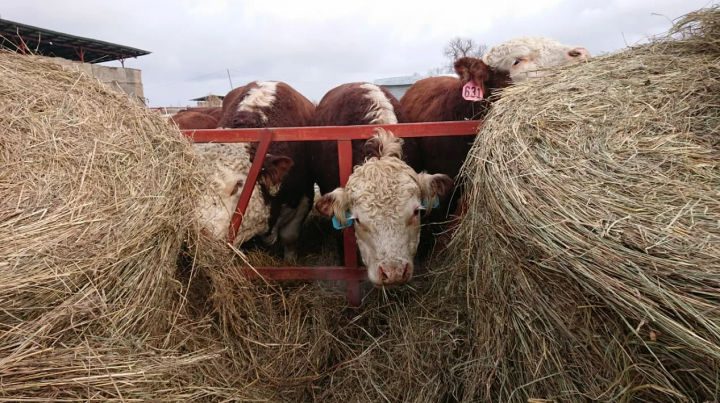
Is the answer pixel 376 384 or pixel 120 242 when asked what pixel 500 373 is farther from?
pixel 120 242

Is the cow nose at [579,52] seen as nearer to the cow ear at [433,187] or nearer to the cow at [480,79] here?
the cow at [480,79]

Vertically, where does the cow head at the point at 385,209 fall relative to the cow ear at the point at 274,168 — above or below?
below

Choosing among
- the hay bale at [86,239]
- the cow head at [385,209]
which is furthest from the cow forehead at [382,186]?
the hay bale at [86,239]

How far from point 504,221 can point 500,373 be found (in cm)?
73

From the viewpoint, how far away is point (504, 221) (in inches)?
78.2

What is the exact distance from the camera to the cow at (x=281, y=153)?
4.30m

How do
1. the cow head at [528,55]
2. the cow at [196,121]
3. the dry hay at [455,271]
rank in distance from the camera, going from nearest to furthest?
1. the dry hay at [455,271]
2. the cow head at [528,55]
3. the cow at [196,121]

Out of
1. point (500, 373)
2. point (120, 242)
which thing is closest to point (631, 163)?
point (500, 373)

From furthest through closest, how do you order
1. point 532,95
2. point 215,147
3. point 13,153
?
point 215,147 < point 532,95 < point 13,153

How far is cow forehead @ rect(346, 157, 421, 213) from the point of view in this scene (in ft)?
10.1

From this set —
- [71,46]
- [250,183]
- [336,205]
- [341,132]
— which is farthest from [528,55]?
[71,46]

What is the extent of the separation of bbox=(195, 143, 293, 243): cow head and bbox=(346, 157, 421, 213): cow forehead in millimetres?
936

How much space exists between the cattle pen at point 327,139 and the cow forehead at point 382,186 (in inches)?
8.1

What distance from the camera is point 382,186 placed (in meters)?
3.09
